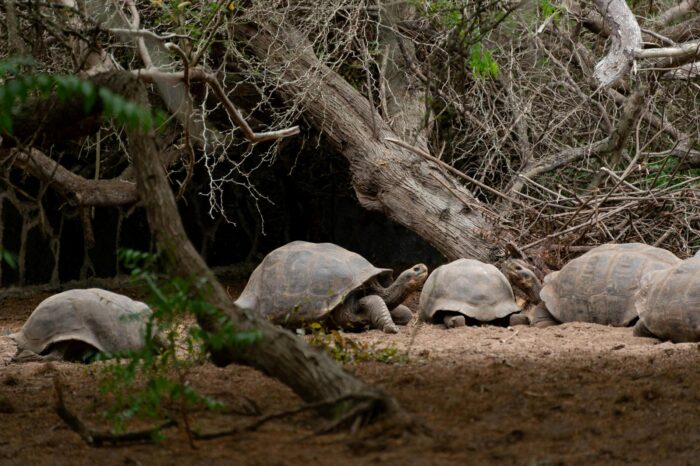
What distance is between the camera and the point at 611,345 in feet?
18.7

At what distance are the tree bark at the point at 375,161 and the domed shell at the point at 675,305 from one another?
94.3 inches

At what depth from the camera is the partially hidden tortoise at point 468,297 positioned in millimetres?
6945

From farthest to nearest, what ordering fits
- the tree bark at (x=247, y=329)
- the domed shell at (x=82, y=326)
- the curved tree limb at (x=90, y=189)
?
the curved tree limb at (x=90, y=189) < the domed shell at (x=82, y=326) < the tree bark at (x=247, y=329)

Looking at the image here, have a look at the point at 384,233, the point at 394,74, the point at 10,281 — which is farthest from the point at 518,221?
the point at 10,281

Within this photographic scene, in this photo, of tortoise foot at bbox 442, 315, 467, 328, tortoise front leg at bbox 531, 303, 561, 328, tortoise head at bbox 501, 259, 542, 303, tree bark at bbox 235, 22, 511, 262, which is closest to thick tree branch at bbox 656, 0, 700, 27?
tree bark at bbox 235, 22, 511, 262

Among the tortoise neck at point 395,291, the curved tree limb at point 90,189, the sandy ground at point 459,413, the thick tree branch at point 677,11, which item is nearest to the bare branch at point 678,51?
the thick tree branch at point 677,11

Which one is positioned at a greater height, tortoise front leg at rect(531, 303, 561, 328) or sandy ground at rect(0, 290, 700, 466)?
sandy ground at rect(0, 290, 700, 466)

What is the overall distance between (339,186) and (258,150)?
118 centimetres

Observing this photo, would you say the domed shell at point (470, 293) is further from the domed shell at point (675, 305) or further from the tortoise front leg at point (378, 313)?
the domed shell at point (675, 305)

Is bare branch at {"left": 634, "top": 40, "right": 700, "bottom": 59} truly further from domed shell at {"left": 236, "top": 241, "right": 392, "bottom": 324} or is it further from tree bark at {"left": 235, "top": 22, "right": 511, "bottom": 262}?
domed shell at {"left": 236, "top": 241, "right": 392, "bottom": 324}

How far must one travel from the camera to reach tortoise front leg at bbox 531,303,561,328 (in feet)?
23.2

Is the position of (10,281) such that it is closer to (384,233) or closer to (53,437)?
(384,233)

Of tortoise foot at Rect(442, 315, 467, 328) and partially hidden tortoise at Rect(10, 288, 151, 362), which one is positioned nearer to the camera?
partially hidden tortoise at Rect(10, 288, 151, 362)

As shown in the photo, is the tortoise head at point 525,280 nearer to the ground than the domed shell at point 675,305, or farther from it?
nearer to the ground
